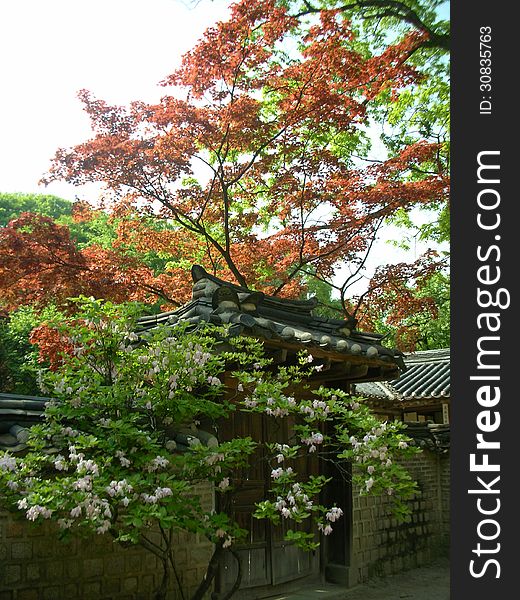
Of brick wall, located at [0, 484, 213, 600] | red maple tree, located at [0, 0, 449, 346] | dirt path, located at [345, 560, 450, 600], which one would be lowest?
dirt path, located at [345, 560, 450, 600]

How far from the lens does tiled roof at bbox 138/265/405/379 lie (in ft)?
21.3

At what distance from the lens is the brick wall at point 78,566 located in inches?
194

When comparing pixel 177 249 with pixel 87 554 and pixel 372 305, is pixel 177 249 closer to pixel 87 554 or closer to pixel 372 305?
pixel 372 305

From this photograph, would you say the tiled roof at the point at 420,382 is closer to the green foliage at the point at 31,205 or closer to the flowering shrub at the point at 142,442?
the flowering shrub at the point at 142,442

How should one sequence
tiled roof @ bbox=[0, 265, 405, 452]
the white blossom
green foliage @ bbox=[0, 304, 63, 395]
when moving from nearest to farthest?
the white blossom → tiled roof @ bbox=[0, 265, 405, 452] → green foliage @ bbox=[0, 304, 63, 395]

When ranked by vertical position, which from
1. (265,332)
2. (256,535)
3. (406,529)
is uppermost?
(265,332)

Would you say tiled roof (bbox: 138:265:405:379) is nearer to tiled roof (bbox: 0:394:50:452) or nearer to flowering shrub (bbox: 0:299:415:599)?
flowering shrub (bbox: 0:299:415:599)

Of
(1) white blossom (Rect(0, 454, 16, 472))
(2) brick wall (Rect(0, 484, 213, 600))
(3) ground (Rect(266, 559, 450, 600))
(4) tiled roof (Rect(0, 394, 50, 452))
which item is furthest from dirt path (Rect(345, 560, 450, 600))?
(1) white blossom (Rect(0, 454, 16, 472))

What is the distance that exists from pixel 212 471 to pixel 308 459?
4.12 metres

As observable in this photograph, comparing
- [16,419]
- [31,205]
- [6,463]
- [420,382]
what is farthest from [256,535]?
[31,205]

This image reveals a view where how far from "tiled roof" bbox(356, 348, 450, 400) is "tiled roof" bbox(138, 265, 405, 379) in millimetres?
7734

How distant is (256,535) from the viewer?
780 centimetres

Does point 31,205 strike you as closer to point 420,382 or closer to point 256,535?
point 420,382

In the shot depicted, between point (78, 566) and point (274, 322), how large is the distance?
3.85m
